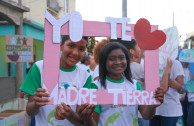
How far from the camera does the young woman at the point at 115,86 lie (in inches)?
59.4

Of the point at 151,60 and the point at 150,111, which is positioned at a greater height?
the point at 151,60

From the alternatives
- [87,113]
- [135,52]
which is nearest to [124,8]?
[135,52]

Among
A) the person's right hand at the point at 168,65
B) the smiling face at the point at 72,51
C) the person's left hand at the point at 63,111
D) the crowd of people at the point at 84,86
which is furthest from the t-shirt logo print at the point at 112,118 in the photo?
the person's right hand at the point at 168,65

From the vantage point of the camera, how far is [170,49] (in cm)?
180

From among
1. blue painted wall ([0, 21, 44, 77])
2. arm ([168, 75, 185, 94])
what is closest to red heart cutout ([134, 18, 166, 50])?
arm ([168, 75, 185, 94])

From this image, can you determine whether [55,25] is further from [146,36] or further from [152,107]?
[152,107]

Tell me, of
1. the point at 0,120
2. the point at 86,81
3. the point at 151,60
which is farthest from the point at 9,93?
the point at 151,60

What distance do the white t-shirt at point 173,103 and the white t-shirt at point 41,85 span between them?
4.43 ft

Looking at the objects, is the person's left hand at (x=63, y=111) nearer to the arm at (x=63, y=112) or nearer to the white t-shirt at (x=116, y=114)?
the arm at (x=63, y=112)

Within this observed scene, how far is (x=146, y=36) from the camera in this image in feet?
4.64

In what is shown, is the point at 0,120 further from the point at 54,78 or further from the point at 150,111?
the point at 150,111

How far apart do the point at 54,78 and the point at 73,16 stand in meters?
0.43

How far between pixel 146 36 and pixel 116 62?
0.30m

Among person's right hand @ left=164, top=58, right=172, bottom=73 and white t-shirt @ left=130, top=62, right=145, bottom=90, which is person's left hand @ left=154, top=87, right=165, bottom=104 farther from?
white t-shirt @ left=130, top=62, right=145, bottom=90
